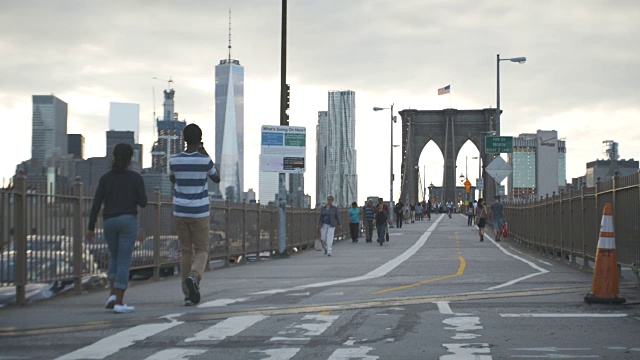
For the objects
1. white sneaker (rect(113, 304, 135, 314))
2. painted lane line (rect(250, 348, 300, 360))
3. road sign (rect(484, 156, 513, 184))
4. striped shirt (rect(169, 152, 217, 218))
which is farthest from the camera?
road sign (rect(484, 156, 513, 184))

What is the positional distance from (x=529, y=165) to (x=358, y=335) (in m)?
153

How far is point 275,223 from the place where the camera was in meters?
28.2

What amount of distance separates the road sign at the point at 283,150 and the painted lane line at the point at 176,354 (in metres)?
19.5

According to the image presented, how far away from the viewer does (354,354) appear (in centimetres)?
732

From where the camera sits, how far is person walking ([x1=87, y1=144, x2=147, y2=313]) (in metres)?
10.8

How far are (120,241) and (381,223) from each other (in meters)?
26.2

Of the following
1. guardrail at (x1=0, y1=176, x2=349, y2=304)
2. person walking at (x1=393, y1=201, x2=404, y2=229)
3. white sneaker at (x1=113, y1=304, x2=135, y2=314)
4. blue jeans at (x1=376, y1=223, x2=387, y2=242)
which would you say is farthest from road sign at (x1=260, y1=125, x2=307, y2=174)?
person walking at (x1=393, y1=201, x2=404, y2=229)

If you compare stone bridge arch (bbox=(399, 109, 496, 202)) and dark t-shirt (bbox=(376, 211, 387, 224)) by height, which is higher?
stone bridge arch (bbox=(399, 109, 496, 202))

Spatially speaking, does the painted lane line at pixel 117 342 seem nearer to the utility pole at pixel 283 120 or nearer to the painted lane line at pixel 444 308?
the painted lane line at pixel 444 308

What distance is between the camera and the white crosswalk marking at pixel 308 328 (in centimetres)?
823

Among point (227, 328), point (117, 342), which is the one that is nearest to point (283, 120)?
point (227, 328)

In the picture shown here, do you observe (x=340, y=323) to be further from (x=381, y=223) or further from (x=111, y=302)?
(x=381, y=223)

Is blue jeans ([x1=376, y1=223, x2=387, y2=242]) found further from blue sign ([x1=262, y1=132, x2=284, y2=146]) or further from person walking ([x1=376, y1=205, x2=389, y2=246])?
blue sign ([x1=262, y1=132, x2=284, y2=146])

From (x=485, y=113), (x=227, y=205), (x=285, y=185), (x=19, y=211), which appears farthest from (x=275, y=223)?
(x=485, y=113)
